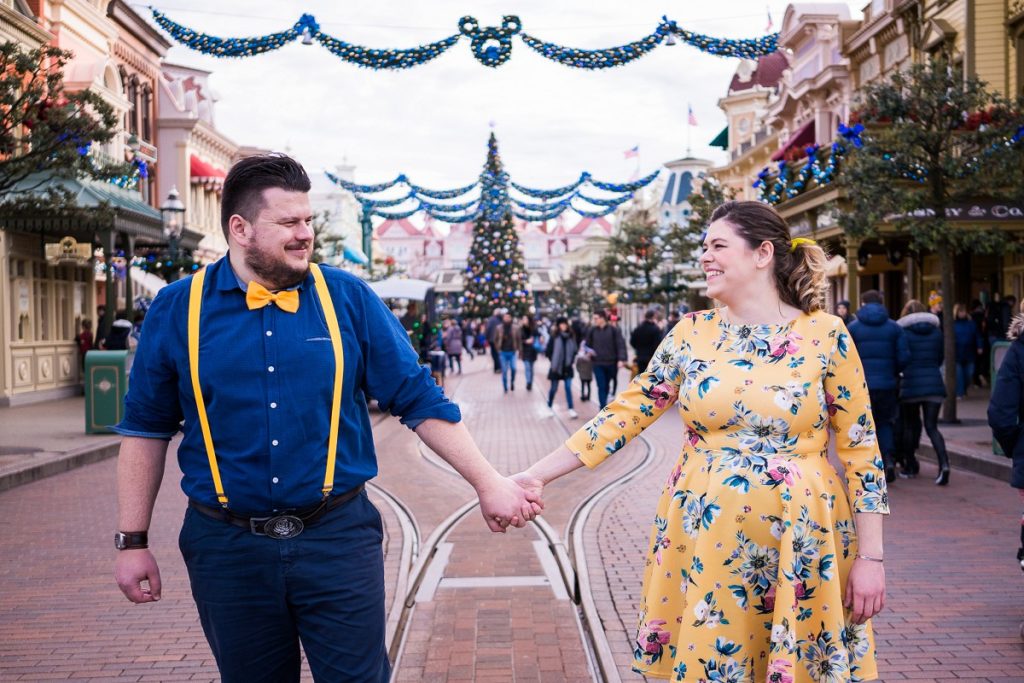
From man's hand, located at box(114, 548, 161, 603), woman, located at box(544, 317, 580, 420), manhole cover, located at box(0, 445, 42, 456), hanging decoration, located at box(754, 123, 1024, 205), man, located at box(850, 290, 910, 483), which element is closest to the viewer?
man's hand, located at box(114, 548, 161, 603)

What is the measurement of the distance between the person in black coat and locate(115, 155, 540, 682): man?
3589 millimetres

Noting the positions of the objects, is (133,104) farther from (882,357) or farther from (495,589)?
(495,589)

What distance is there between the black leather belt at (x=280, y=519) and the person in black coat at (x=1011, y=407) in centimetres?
384

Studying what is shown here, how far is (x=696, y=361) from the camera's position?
138 inches

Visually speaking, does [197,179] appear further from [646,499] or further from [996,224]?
[646,499]

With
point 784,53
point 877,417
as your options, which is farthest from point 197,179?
point 877,417

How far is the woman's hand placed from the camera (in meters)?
3.37

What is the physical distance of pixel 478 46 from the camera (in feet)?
49.9

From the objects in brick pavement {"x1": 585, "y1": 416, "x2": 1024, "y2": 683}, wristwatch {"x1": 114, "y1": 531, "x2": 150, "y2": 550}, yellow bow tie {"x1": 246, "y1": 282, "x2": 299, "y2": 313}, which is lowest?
brick pavement {"x1": 585, "y1": 416, "x2": 1024, "y2": 683}

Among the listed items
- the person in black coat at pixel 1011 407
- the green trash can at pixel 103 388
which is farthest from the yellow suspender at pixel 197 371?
the green trash can at pixel 103 388

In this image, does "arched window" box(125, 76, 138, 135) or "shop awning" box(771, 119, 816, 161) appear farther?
"shop awning" box(771, 119, 816, 161)

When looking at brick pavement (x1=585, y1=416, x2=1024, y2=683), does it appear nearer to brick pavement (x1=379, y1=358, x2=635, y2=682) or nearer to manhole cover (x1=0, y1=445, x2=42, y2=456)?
brick pavement (x1=379, y1=358, x2=635, y2=682)

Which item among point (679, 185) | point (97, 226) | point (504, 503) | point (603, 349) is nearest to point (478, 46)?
point (603, 349)

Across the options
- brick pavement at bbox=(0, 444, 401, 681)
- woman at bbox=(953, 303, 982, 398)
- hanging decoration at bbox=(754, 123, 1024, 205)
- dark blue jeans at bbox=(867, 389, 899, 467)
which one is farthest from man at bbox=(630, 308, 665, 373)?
brick pavement at bbox=(0, 444, 401, 681)
